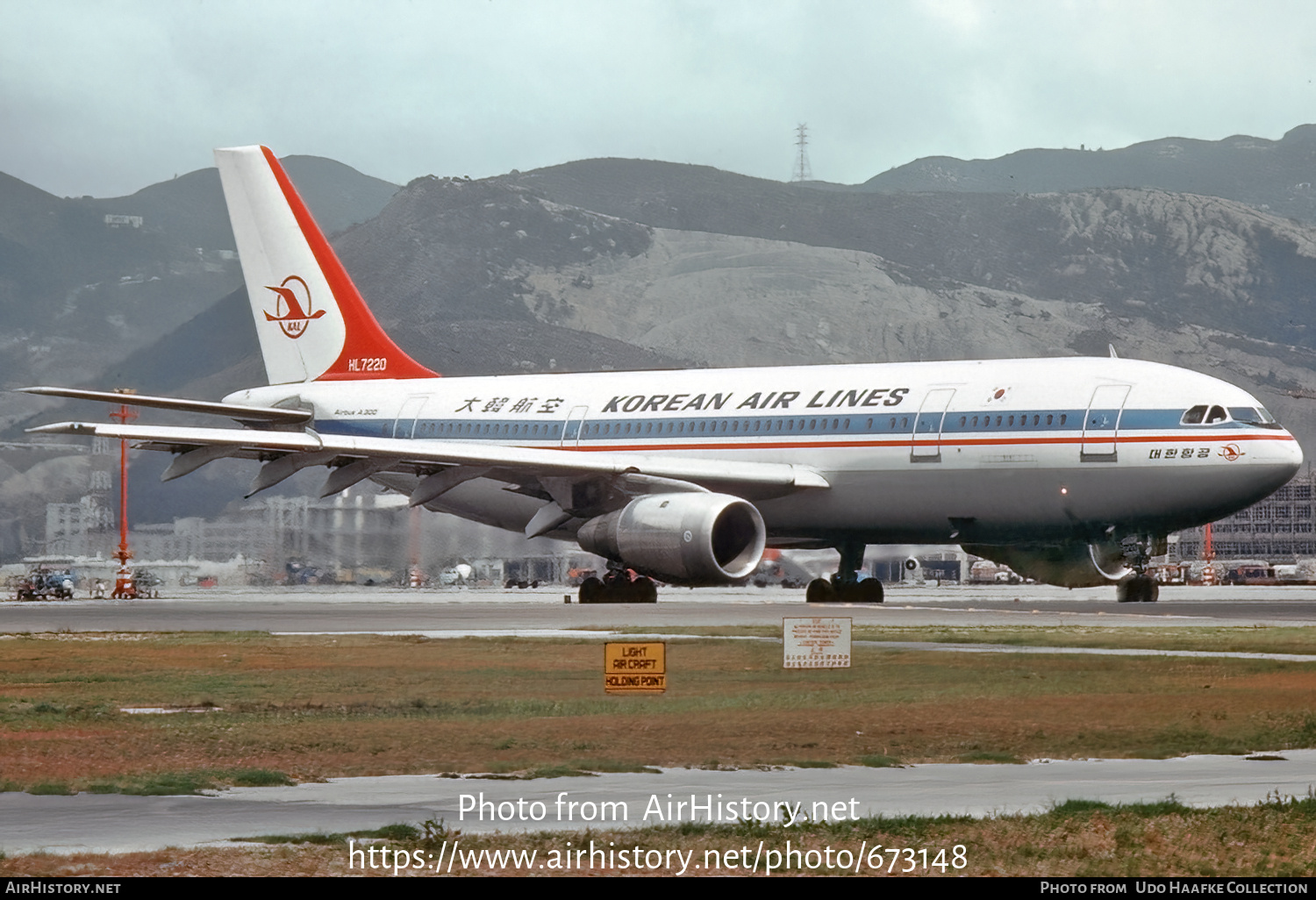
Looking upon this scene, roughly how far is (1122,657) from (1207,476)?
12.2m

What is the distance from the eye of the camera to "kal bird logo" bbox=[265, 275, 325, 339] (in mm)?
46812

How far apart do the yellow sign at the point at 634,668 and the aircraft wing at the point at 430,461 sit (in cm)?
1831

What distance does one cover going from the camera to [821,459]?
37.6m

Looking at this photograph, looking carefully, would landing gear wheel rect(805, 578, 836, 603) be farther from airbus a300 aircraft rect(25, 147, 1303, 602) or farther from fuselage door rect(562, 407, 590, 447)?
fuselage door rect(562, 407, 590, 447)

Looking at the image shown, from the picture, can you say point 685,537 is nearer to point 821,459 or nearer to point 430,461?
point 821,459

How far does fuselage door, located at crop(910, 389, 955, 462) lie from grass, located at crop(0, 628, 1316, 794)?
367 inches

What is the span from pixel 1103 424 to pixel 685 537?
8.10 m

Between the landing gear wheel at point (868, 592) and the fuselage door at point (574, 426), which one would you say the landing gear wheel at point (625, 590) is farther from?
the landing gear wheel at point (868, 592)

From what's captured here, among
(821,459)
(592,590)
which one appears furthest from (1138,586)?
(592,590)

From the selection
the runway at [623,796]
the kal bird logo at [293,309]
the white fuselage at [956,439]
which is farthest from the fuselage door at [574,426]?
the runway at [623,796]

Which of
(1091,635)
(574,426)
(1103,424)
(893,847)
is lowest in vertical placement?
(893,847)

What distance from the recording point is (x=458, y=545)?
60469mm
